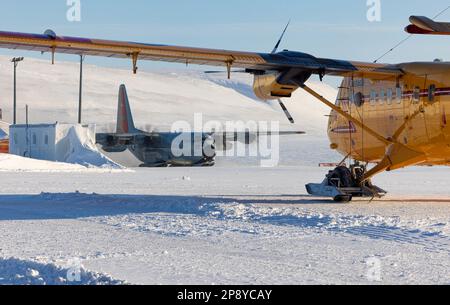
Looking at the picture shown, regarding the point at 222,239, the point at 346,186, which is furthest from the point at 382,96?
the point at 222,239

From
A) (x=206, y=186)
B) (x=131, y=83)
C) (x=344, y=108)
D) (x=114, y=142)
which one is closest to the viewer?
(x=344, y=108)

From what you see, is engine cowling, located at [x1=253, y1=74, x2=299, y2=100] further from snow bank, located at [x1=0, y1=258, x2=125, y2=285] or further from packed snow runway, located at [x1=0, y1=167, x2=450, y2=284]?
snow bank, located at [x1=0, y1=258, x2=125, y2=285]

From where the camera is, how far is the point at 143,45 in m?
17.1

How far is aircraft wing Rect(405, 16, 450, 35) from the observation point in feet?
44.7

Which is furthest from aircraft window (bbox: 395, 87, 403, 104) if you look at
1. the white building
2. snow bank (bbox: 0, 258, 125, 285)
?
the white building

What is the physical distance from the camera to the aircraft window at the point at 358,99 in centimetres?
1994

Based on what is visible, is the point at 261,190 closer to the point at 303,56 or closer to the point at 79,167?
the point at 303,56

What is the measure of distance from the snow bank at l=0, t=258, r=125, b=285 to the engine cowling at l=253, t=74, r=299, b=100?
33.2ft

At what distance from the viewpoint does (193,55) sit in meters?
17.6

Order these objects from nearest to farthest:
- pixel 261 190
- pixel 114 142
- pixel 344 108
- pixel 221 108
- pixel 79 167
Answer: pixel 344 108, pixel 261 190, pixel 79 167, pixel 114 142, pixel 221 108

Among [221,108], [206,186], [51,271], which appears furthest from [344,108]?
[221,108]

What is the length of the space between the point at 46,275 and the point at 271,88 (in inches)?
423

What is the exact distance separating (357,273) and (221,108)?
142 metres

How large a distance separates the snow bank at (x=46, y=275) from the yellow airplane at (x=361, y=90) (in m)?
7.10
